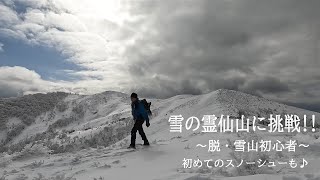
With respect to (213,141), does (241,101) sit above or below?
above

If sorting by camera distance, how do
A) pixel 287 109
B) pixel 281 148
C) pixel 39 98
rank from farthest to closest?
1. pixel 39 98
2. pixel 287 109
3. pixel 281 148

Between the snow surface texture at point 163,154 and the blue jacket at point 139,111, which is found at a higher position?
the blue jacket at point 139,111

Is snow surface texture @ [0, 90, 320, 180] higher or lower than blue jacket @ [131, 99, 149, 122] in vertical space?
lower

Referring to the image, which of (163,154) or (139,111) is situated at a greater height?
(139,111)

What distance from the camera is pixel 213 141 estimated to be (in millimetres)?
14602

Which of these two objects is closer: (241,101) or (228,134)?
(228,134)

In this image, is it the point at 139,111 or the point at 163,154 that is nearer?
the point at 163,154

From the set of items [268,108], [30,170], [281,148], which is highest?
[268,108]

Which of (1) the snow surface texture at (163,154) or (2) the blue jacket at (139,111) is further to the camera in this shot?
(2) the blue jacket at (139,111)

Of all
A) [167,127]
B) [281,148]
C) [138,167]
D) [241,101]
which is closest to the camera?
[138,167]

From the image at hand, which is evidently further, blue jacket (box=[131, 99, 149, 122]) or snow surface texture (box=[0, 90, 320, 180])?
blue jacket (box=[131, 99, 149, 122])

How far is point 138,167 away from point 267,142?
5.19m

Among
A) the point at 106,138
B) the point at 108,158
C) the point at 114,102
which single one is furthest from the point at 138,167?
the point at 114,102

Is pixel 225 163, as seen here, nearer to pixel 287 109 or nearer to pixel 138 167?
pixel 138 167
